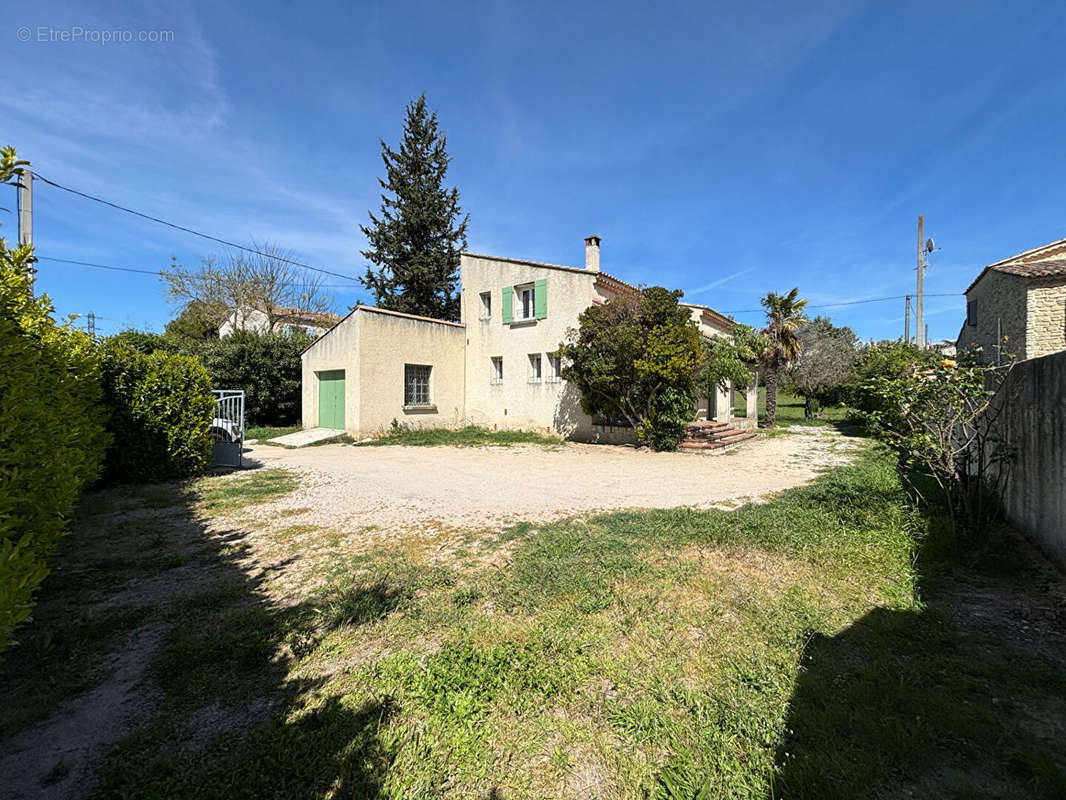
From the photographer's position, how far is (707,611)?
3285 millimetres

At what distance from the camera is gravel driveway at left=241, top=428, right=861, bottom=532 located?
6.14 m

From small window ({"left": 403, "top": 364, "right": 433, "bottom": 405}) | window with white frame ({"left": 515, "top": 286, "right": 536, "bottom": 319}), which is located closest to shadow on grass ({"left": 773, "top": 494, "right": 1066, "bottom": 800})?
window with white frame ({"left": 515, "top": 286, "right": 536, "bottom": 319})

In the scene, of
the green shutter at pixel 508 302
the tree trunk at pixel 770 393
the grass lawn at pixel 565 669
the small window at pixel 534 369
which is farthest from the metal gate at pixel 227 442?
the tree trunk at pixel 770 393

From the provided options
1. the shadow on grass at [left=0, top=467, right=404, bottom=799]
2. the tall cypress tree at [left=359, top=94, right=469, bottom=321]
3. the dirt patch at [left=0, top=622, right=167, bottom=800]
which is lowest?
the dirt patch at [left=0, top=622, right=167, bottom=800]

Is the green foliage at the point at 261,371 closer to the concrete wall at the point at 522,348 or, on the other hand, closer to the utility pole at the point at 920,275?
the concrete wall at the point at 522,348

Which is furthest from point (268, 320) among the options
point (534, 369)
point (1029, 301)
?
point (1029, 301)

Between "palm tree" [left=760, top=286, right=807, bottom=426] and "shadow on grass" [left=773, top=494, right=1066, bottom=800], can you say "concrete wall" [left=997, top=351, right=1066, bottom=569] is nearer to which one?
"shadow on grass" [left=773, top=494, right=1066, bottom=800]

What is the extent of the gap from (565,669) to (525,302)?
14911 millimetres

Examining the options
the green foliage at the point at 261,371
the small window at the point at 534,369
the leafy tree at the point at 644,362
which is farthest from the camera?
the green foliage at the point at 261,371

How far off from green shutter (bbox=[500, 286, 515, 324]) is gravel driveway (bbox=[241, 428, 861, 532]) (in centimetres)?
526

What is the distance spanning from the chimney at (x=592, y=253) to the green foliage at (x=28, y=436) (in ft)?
43.4

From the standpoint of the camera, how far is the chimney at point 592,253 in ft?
49.7

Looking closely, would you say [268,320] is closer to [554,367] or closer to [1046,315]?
[554,367]

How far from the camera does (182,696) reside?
239 cm
